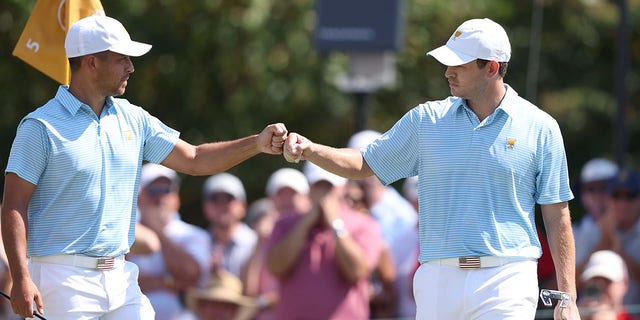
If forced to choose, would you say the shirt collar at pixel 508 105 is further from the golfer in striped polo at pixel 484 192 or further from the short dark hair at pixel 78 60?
the short dark hair at pixel 78 60

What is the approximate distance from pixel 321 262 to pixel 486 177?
2964 millimetres

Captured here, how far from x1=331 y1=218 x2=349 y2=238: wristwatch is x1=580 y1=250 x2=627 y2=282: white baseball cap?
1.91m

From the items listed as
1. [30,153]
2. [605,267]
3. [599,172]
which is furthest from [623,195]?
[30,153]

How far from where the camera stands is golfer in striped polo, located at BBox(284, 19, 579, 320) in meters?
6.71

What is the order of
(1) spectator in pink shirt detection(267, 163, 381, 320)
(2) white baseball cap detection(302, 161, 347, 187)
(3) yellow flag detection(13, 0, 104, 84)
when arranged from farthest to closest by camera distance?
(2) white baseball cap detection(302, 161, 347, 187) < (1) spectator in pink shirt detection(267, 163, 381, 320) < (3) yellow flag detection(13, 0, 104, 84)

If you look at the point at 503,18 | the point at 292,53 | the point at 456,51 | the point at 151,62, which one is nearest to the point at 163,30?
the point at 151,62

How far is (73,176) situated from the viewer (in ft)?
21.8

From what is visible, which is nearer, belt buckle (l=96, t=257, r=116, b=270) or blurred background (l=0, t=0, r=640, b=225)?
belt buckle (l=96, t=257, r=116, b=270)

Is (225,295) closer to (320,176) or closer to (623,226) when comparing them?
(320,176)

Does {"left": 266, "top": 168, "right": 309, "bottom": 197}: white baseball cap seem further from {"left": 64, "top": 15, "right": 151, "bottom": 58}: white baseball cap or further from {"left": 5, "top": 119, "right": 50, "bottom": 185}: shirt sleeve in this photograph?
{"left": 5, "top": 119, "right": 50, "bottom": 185}: shirt sleeve

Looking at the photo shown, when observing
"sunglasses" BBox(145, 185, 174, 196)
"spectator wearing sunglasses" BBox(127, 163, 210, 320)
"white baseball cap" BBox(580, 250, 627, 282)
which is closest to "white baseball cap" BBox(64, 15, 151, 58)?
"spectator wearing sunglasses" BBox(127, 163, 210, 320)

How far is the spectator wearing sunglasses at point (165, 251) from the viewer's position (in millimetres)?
9789

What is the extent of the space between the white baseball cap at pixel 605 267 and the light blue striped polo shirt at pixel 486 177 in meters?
2.96

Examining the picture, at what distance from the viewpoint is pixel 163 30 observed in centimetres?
1653
